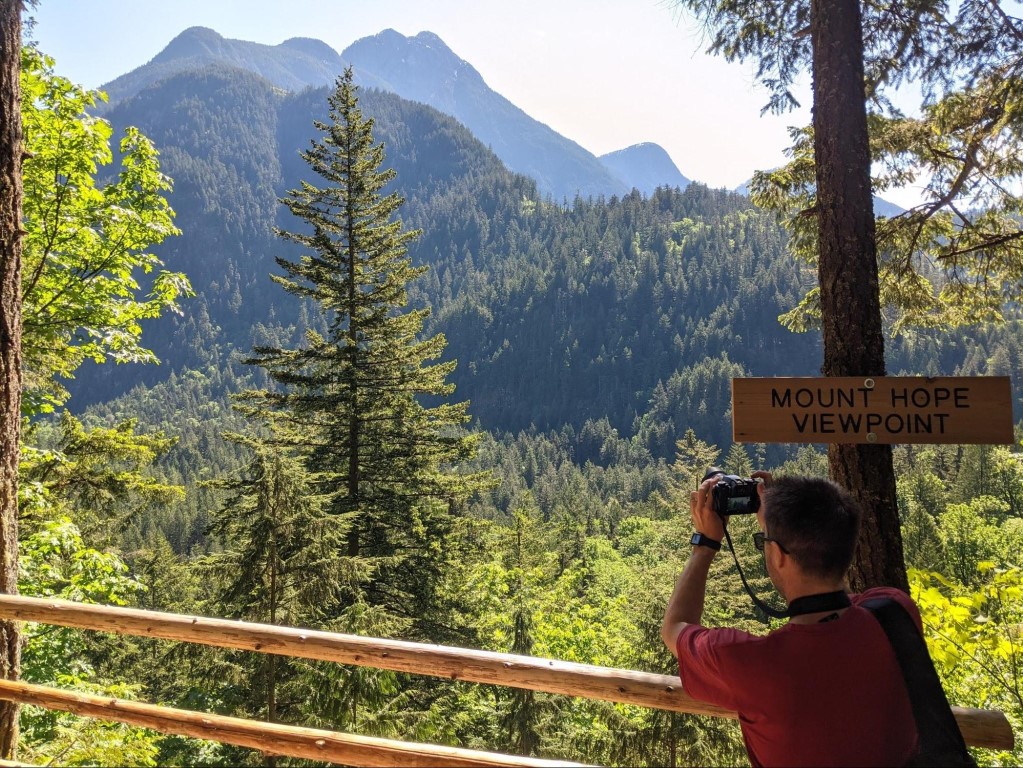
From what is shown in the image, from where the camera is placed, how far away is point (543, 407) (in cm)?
18850

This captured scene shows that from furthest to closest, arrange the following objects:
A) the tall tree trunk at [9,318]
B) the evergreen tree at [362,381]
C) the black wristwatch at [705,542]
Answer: the evergreen tree at [362,381] → the tall tree trunk at [9,318] → the black wristwatch at [705,542]

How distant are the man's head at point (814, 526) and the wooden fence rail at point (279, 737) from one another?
1.40 metres

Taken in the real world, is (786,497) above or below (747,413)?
below

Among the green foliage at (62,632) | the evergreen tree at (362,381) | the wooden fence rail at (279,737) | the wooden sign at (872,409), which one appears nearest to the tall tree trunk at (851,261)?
the wooden sign at (872,409)

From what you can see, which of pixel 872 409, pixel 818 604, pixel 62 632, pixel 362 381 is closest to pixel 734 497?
pixel 818 604

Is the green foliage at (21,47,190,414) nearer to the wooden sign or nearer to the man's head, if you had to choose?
the wooden sign

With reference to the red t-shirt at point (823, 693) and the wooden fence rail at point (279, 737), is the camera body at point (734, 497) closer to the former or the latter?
the red t-shirt at point (823, 693)

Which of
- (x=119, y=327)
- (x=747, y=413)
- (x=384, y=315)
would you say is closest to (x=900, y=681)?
(x=747, y=413)

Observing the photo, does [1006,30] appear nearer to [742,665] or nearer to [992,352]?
[742,665]

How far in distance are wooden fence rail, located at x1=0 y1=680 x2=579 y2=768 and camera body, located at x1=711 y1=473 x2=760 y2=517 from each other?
127 centimetres

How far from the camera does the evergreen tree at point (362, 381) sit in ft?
37.0

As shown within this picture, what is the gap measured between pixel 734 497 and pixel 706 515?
10cm

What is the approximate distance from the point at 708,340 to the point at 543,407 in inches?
1932

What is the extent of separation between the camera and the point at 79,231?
285 inches
